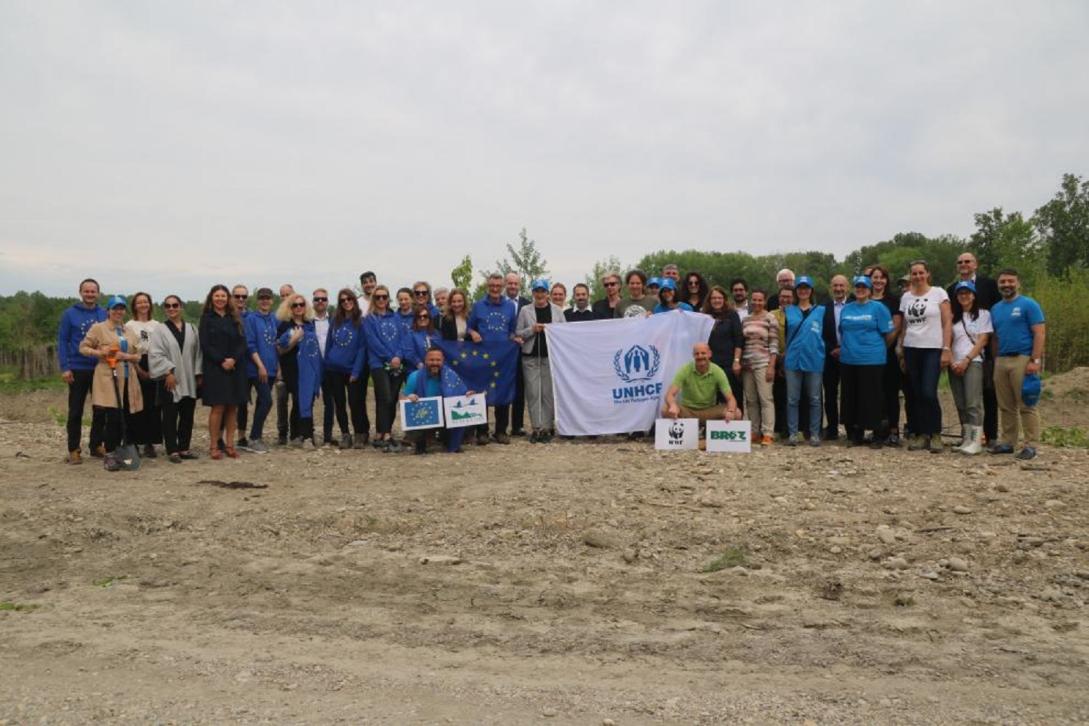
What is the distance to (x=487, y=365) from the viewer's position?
10.5 meters

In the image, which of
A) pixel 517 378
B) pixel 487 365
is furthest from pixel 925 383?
pixel 487 365

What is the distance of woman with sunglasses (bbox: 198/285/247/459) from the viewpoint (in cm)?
932

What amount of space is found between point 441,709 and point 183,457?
23.8 ft

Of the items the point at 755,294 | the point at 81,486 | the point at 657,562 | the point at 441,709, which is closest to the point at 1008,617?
the point at 657,562

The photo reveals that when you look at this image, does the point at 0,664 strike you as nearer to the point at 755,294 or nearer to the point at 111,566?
the point at 111,566

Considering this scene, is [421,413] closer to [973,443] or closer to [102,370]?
[102,370]

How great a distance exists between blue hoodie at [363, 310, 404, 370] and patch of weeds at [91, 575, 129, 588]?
4628 mm

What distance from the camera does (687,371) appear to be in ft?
32.2

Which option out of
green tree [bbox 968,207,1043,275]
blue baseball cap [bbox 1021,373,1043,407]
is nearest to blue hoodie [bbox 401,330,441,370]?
blue baseball cap [bbox 1021,373,1043,407]

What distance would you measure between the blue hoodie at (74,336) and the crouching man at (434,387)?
3686 mm

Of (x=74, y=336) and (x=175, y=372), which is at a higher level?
(x=74, y=336)

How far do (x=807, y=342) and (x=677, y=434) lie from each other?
1896mm

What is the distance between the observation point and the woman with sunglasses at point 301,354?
33.9 ft

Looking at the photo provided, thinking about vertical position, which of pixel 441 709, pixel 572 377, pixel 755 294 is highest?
pixel 755 294
